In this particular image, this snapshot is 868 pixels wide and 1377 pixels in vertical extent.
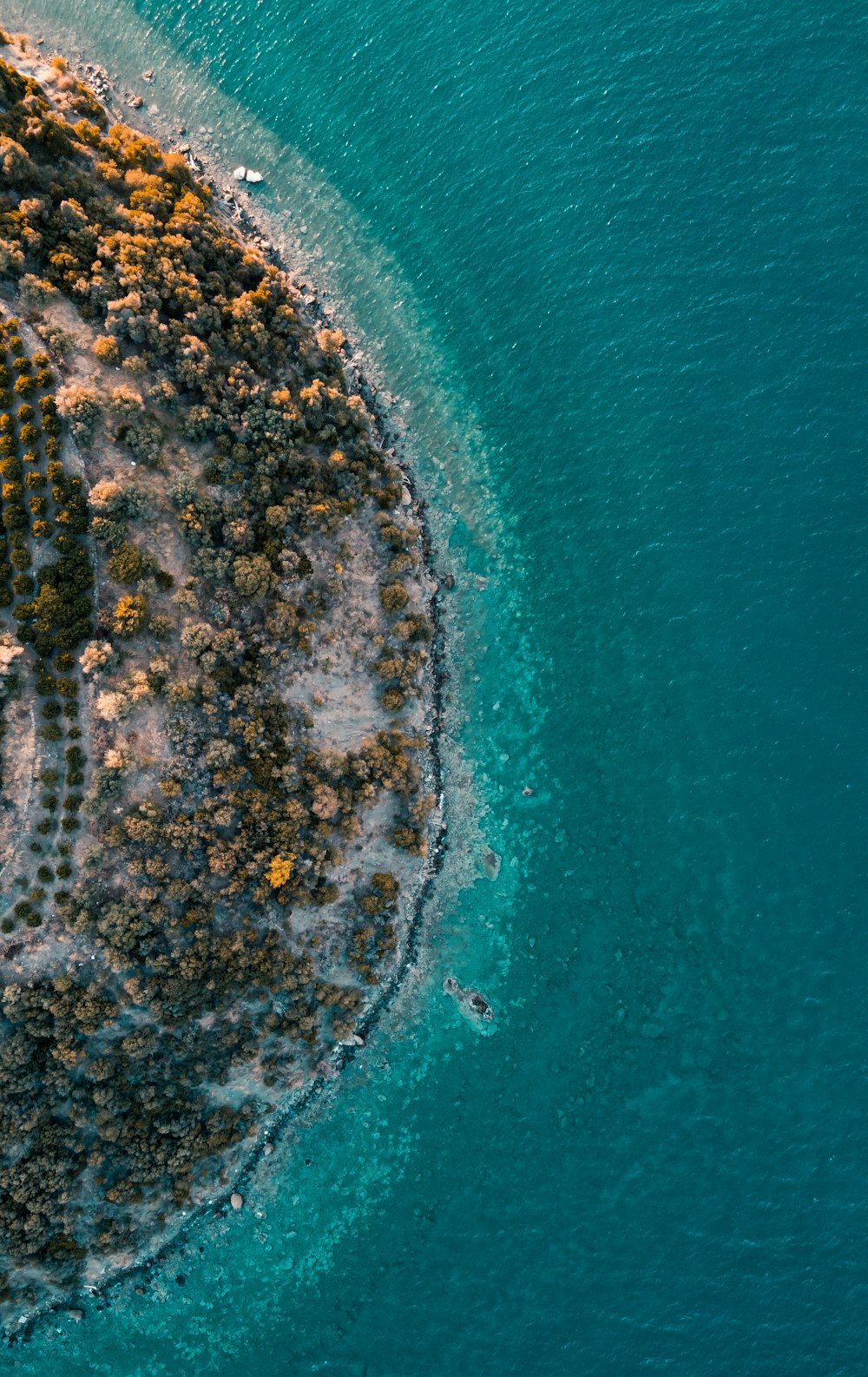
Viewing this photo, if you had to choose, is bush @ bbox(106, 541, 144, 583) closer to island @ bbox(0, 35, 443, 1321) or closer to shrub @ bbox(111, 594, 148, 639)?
island @ bbox(0, 35, 443, 1321)

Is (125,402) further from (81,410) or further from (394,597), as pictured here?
(394,597)

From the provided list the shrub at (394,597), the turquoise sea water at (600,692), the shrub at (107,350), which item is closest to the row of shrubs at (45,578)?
the shrub at (107,350)

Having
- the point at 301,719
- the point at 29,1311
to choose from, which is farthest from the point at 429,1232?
the point at 301,719

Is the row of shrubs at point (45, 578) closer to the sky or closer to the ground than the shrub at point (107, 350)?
closer to the ground

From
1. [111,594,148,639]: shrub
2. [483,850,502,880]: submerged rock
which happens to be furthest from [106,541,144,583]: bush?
[483,850,502,880]: submerged rock

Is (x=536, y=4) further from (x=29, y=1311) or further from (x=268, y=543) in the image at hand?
(x=29, y=1311)

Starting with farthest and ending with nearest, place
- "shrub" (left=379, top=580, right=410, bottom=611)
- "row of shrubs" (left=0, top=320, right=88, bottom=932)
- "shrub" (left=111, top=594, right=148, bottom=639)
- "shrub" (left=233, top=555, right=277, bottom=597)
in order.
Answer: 1. "shrub" (left=379, top=580, right=410, bottom=611)
2. "shrub" (left=233, top=555, right=277, bottom=597)
3. "shrub" (left=111, top=594, right=148, bottom=639)
4. "row of shrubs" (left=0, top=320, right=88, bottom=932)

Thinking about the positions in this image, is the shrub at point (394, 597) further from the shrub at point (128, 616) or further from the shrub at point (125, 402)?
the shrub at point (125, 402)
